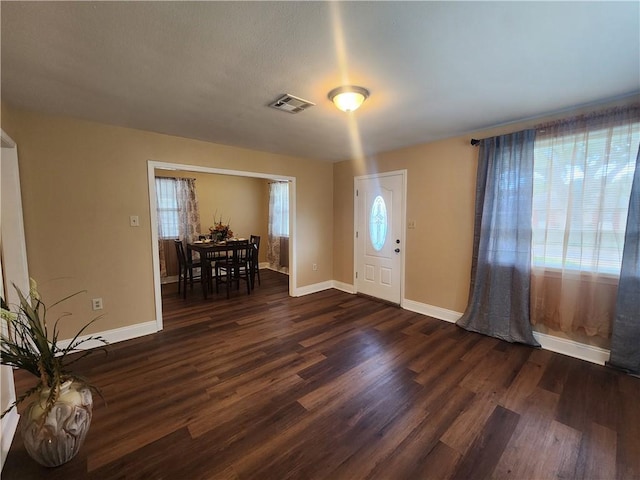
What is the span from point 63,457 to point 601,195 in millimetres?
4266

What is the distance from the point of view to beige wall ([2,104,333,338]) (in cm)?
256

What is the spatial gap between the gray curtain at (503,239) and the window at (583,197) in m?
0.10

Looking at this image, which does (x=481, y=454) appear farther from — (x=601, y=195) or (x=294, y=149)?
(x=294, y=149)

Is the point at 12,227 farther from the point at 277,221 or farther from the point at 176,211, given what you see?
the point at 277,221

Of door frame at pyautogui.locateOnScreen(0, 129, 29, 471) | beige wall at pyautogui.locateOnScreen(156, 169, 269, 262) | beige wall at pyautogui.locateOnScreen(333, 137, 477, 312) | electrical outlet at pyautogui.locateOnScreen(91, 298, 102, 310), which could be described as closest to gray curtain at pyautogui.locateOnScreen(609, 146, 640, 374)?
beige wall at pyautogui.locateOnScreen(333, 137, 477, 312)

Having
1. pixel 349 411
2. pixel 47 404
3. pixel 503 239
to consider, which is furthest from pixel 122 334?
pixel 503 239

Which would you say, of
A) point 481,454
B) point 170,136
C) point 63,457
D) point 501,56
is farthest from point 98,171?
point 481,454

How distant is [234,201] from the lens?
646cm

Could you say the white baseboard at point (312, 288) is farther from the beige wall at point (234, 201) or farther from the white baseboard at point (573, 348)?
the white baseboard at point (573, 348)

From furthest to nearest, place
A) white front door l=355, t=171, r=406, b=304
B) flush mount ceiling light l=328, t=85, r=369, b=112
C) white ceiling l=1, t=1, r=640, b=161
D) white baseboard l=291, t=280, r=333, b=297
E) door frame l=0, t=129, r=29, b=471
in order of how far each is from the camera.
A: white baseboard l=291, t=280, r=333, b=297 → white front door l=355, t=171, r=406, b=304 → door frame l=0, t=129, r=29, b=471 → flush mount ceiling light l=328, t=85, r=369, b=112 → white ceiling l=1, t=1, r=640, b=161

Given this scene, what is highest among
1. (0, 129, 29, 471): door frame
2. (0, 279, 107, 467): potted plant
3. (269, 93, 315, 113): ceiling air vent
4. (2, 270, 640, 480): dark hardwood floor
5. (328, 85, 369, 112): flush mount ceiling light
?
(269, 93, 315, 113): ceiling air vent

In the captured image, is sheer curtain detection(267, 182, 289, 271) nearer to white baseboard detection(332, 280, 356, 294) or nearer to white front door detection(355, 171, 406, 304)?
white baseboard detection(332, 280, 356, 294)

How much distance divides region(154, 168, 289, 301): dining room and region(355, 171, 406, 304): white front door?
1.95m

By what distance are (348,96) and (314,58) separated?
47 cm
